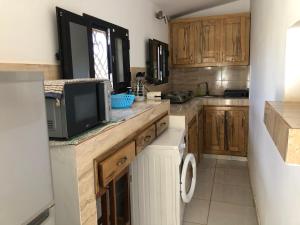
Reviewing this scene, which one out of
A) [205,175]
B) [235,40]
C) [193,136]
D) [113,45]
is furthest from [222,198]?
[235,40]

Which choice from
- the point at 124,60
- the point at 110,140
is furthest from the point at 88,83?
the point at 124,60

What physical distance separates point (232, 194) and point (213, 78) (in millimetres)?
2135

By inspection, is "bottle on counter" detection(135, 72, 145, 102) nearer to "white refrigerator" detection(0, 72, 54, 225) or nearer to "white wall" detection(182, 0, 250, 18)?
"white refrigerator" detection(0, 72, 54, 225)

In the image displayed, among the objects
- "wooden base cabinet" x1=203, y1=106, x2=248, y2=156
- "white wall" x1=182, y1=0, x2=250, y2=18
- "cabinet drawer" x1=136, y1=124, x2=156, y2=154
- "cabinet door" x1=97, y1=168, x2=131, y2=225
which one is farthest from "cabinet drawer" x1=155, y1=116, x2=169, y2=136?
"white wall" x1=182, y1=0, x2=250, y2=18

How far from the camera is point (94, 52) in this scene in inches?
80.6

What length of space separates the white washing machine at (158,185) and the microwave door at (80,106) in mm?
833

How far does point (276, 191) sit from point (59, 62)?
5.05ft

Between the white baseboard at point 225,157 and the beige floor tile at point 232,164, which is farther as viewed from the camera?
the white baseboard at point 225,157

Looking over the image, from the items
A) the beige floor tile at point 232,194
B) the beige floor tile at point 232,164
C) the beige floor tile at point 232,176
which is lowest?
the beige floor tile at point 232,194

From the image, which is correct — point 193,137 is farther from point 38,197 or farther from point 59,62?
point 38,197

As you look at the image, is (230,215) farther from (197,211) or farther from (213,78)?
(213,78)

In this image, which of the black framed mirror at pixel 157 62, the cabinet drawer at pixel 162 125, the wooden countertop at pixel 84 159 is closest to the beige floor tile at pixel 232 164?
the black framed mirror at pixel 157 62

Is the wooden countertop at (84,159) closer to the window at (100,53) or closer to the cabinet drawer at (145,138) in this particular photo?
the cabinet drawer at (145,138)

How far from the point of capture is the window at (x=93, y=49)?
1.66 metres
